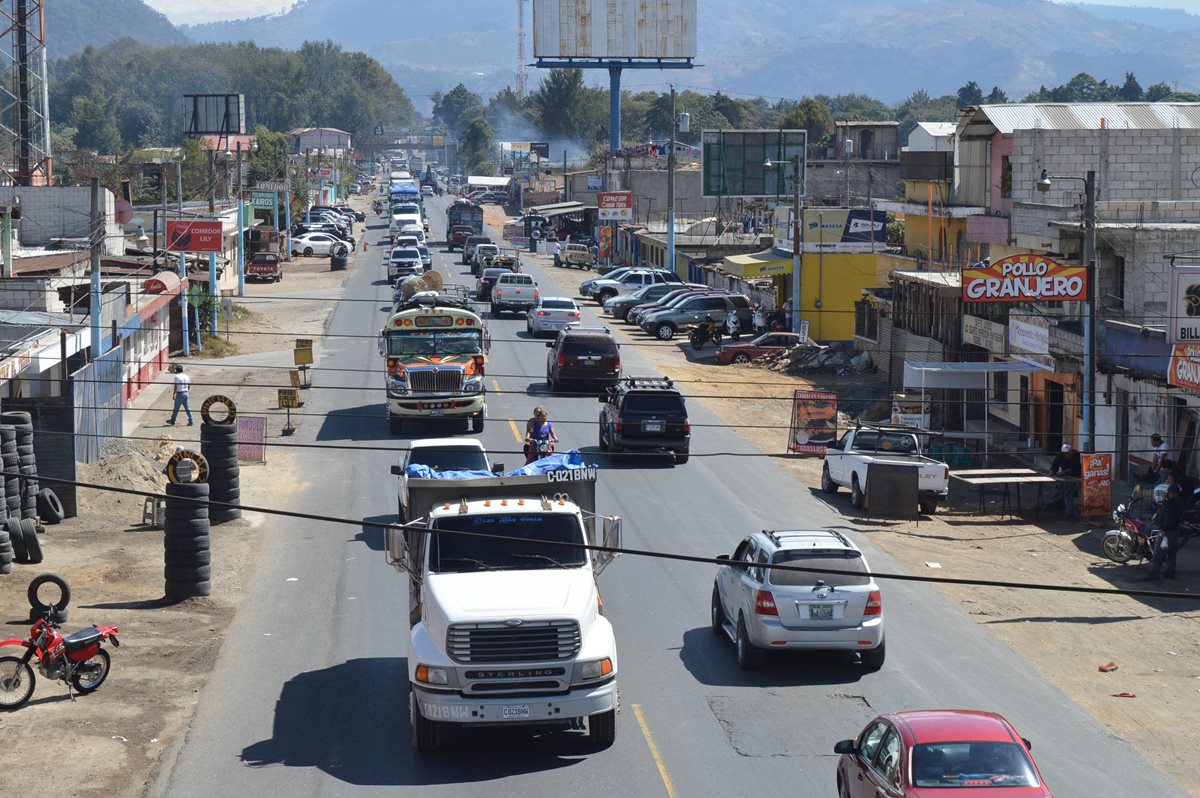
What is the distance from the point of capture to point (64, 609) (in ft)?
63.8

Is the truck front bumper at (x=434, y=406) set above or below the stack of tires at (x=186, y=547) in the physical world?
above

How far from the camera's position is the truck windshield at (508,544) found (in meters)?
15.6

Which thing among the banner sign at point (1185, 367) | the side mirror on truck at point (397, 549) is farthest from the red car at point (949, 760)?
the banner sign at point (1185, 367)

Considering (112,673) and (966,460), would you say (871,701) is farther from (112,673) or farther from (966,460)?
(966,460)

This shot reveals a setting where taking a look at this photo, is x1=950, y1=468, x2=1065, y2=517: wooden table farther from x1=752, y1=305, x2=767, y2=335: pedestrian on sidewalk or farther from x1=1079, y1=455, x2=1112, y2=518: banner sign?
x1=752, y1=305, x2=767, y2=335: pedestrian on sidewalk

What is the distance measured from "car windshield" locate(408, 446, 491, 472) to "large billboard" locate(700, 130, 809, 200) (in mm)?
47857

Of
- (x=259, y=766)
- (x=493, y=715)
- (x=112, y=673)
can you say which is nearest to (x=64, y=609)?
(x=112, y=673)

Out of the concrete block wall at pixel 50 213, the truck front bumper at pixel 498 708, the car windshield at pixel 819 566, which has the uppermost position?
the concrete block wall at pixel 50 213

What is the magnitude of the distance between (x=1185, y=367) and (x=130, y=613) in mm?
19265

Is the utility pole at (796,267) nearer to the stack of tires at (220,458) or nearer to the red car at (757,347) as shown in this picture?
the red car at (757,347)

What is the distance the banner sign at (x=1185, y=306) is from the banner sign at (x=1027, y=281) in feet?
7.29

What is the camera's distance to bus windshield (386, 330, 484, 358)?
36.1 metres

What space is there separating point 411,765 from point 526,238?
345 feet

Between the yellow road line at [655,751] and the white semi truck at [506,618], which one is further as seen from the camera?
the white semi truck at [506,618]
